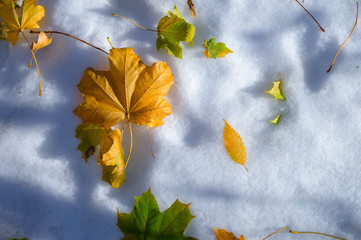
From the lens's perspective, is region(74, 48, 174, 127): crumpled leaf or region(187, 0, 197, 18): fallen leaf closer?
region(74, 48, 174, 127): crumpled leaf

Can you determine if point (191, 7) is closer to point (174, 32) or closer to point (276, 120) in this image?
point (174, 32)

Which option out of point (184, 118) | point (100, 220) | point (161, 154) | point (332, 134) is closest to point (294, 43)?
point (332, 134)

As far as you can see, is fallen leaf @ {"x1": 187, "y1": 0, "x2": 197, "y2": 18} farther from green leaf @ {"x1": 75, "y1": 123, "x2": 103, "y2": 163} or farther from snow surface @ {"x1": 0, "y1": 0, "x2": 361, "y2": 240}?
green leaf @ {"x1": 75, "y1": 123, "x2": 103, "y2": 163}

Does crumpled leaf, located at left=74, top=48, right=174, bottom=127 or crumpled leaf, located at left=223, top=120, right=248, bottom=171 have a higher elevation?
crumpled leaf, located at left=74, top=48, right=174, bottom=127

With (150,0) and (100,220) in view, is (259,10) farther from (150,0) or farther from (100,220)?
(100,220)

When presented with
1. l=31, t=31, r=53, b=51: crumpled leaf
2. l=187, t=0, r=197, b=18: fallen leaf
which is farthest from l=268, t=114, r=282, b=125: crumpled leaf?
l=31, t=31, r=53, b=51: crumpled leaf

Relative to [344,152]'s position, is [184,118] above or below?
above
